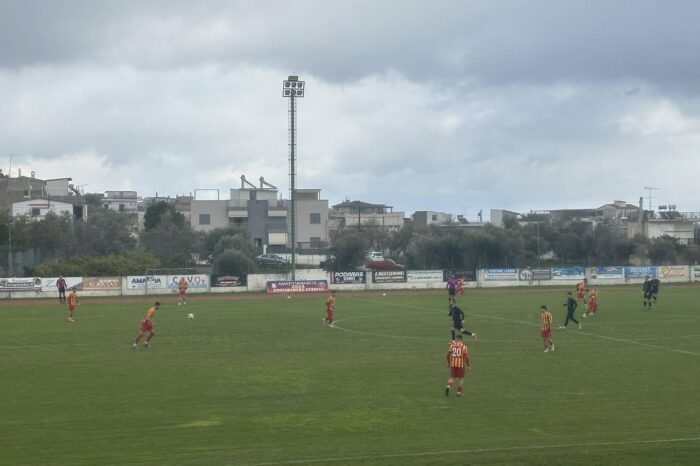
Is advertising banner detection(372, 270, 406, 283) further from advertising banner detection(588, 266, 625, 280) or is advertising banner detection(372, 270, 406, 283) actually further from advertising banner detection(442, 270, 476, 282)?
advertising banner detection(588, 266, 625, 280)

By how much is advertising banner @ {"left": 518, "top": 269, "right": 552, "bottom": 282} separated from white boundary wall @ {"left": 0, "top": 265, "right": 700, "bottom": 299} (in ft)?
0.98

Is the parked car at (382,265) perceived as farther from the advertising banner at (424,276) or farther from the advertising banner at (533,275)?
the advertising banner at (533,275)

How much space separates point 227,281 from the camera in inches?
2827

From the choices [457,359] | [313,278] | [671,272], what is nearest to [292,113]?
[313,278]

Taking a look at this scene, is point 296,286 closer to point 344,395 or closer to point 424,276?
point 424,276

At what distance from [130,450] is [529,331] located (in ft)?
81.1

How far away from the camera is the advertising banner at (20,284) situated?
66375 mm

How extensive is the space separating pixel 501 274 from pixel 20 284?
134ft

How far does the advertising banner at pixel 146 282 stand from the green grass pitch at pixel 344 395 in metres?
25.8

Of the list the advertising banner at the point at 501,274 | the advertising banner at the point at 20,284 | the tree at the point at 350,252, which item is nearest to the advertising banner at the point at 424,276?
the advertising banner at the point at 501,274

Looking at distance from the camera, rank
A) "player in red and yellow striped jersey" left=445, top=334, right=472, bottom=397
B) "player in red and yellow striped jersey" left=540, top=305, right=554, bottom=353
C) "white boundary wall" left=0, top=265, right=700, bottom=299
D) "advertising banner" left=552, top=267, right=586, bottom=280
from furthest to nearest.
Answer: "advertising banner" left=552, top=267, right=586, bottom=280, "white boundary wall" left=0, top=265, right=700, bottom=299, "player in red and yellow striped jersey" left=540, top=305, right=554, bottom=353, "player in red and yellow striped jersey" left=445, top=334, right=472, bottom=397

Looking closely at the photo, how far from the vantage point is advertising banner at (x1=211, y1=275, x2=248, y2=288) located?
71.6 m

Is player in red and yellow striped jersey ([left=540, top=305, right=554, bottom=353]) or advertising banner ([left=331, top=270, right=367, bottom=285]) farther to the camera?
advertising banner ([left=331, top=270, right=367, bottom=285])

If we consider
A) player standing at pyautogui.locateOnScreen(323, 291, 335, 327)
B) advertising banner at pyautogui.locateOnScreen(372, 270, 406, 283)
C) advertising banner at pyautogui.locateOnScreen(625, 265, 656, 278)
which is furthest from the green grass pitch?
advertising banner at pyautogui.locateOnScreen(625, 265, 656, 278)
